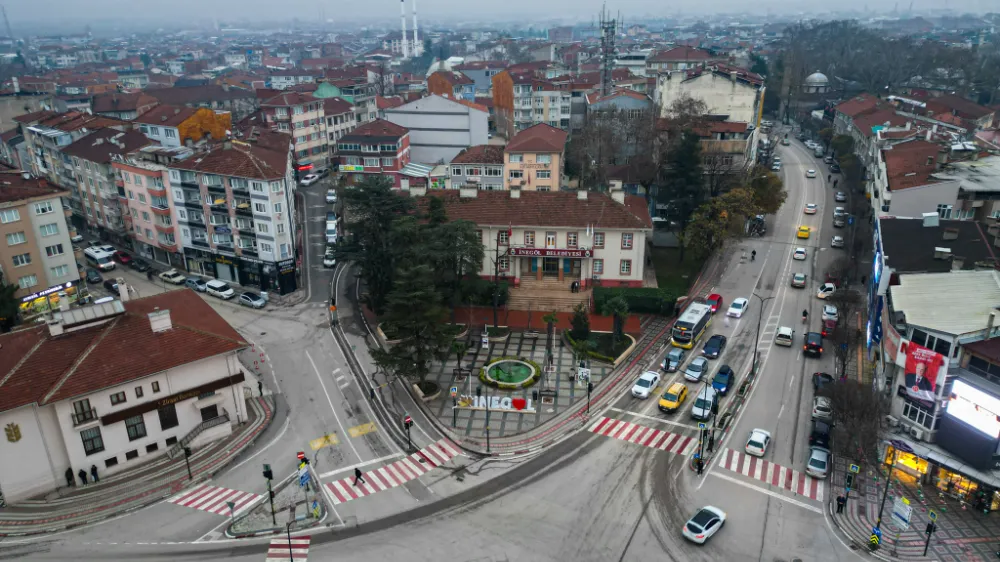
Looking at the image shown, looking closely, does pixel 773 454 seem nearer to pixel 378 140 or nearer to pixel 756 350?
pixel 756 350

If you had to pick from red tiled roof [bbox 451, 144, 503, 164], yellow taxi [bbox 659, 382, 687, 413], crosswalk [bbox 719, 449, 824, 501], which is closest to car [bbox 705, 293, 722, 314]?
yellow taxi [bbox 659, 382, 687, 413]

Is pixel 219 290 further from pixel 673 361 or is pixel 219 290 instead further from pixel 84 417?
pixel 673 361

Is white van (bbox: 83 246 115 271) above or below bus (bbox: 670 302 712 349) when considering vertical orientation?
below

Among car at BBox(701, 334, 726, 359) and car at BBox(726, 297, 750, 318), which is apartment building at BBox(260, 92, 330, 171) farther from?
car at BBox(701, 334, 726, 359)

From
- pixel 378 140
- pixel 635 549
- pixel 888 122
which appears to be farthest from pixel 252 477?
pixel 888 122

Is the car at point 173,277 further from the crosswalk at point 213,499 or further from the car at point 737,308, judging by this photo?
the car at point 737,308

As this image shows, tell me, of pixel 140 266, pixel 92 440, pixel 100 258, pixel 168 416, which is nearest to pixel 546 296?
pixel 168 416
